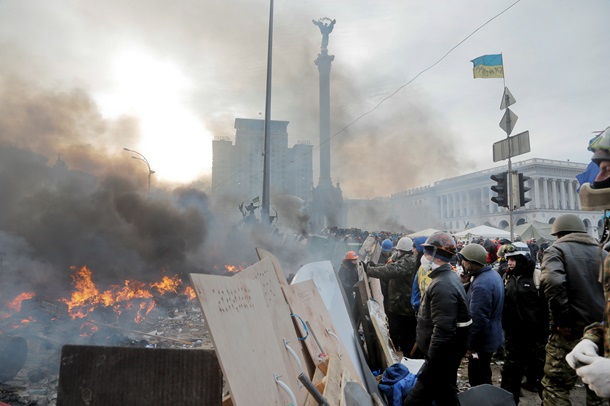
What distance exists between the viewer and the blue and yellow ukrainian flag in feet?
41.3

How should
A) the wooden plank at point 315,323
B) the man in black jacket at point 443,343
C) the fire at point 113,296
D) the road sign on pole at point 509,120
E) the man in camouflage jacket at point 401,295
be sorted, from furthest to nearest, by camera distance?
the road sign on pole at point 509,120, the fire at point 113,296, the man in camouflage jacket at point 401,295, the wooden plank at point 315,323, the man in black jacket at point 443,343

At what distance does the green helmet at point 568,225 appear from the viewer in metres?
3.70

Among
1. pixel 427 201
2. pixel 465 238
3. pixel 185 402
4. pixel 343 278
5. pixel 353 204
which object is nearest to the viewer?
pixel 185 402

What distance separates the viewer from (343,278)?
6777 mm

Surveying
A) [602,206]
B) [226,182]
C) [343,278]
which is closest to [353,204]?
[226,182]

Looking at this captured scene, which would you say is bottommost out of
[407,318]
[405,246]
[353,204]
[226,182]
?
[407,318]

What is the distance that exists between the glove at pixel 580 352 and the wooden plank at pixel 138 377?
5.31ft

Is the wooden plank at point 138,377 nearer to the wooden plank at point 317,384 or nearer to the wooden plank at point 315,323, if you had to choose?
the wooden plank at point 317,384

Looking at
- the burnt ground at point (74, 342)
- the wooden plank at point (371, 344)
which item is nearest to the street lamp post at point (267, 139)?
the burnt ground at point (74, 342)

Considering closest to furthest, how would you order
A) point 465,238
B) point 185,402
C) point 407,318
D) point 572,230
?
1. point 185,402
2. point 572,230
3. point 407,318
4. point 465,238

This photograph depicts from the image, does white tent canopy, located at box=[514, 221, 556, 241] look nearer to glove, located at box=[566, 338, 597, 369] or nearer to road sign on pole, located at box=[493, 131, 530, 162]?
road sign on pole, located at box=[493, 131, 530, 162]

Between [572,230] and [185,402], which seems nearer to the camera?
[185,402]

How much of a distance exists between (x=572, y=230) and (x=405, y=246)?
2304 mm

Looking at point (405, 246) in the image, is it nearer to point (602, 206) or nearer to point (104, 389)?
point (602, 206)
